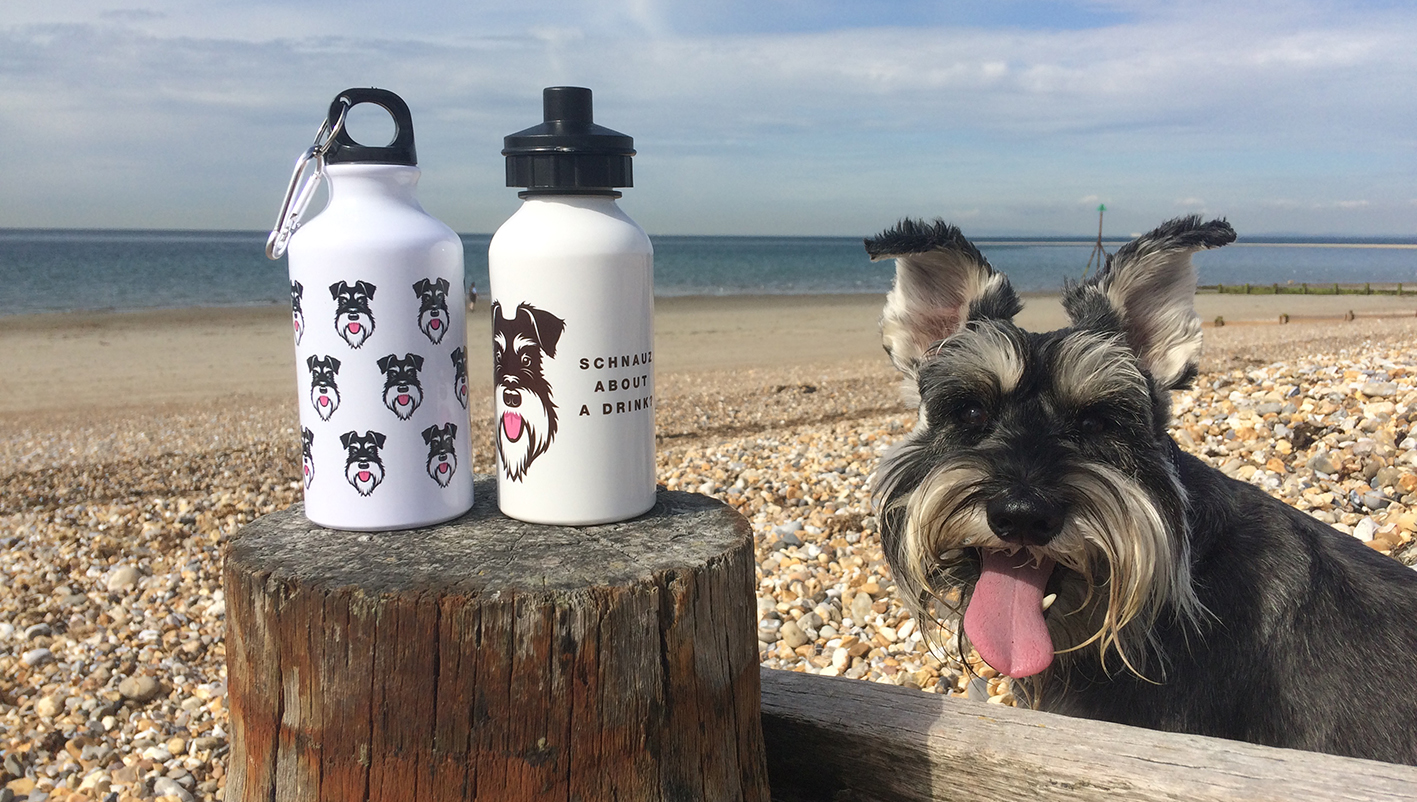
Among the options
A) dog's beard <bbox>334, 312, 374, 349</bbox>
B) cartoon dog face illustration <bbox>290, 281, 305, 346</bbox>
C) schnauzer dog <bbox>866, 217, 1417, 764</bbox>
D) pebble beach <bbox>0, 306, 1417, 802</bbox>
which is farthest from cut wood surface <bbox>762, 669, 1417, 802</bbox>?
cartoon dog face illustration <bbox>290, 281, 305, 346</bbox>

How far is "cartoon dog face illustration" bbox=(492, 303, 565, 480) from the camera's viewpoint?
8.30ft

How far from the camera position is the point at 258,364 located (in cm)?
2291

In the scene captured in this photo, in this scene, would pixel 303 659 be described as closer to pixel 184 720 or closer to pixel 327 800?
pixel 327 800

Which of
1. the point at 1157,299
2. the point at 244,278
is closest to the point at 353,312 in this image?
the point at 1157,299

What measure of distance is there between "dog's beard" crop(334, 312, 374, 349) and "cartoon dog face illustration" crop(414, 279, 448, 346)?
0.13 metres

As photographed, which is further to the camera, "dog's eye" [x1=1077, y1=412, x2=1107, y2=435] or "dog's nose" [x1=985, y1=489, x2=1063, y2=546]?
"dog's eye" [x1=1077, y1=412, x2=1107, y2=435]

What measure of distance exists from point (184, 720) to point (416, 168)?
4624 millimetres

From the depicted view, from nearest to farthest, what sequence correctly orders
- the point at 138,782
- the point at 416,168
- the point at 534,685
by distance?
the point at 534,685 < the point at 416,168 < the point at 138,782

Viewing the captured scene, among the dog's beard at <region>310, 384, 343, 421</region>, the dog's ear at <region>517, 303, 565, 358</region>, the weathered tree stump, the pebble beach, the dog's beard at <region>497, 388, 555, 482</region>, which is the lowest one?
the pebble beach

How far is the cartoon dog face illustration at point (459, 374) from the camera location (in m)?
2.72

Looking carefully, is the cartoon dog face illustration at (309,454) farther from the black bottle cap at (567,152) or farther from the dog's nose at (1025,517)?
the dog's nose at (1025,517)

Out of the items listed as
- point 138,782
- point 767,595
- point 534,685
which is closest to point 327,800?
point 534,685

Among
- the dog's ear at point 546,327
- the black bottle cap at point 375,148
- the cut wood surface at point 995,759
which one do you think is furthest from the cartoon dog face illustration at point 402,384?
the cut wood surface at point 995,759

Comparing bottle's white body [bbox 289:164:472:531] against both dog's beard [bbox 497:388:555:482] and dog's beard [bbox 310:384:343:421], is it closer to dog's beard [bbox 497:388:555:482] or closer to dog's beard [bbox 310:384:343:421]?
dog's beard [bbox 310:384:343:421]
